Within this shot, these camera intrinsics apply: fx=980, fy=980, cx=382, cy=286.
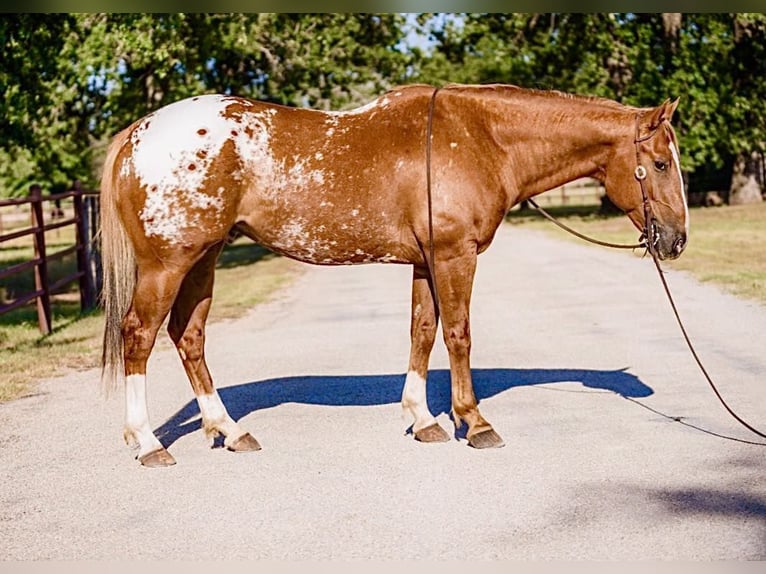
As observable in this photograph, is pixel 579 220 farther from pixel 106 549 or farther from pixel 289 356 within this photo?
pixel 106 549

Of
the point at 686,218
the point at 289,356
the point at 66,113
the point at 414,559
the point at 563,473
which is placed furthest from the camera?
the point at 66,113

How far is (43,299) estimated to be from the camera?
475 inches

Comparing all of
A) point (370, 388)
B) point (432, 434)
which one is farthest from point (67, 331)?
point (432, 434)

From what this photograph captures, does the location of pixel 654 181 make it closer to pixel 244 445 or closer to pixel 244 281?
pixel 244 445

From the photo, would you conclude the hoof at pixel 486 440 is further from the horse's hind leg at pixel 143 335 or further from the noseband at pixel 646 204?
the horse's hind leg at pixel 143 335

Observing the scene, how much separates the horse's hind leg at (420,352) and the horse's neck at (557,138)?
93cm

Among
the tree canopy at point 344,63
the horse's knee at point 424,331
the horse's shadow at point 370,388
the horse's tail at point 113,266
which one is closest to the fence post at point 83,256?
the tree canopy at point 344,63

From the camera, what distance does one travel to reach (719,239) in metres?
21.8

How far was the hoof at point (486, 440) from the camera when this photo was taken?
19.8 ft

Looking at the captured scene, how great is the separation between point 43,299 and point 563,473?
8.48 metres

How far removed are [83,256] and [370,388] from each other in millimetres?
8099

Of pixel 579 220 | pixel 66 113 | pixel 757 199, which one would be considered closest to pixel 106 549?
pixel 66 113

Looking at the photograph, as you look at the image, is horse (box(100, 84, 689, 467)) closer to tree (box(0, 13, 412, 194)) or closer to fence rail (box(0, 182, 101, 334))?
fence rail (box(0, 182, 101, 334))

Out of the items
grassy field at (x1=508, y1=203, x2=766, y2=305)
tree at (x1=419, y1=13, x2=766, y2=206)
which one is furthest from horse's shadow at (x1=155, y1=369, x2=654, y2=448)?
tree at (x1=419, y1=13, x2=766, y2=206)
